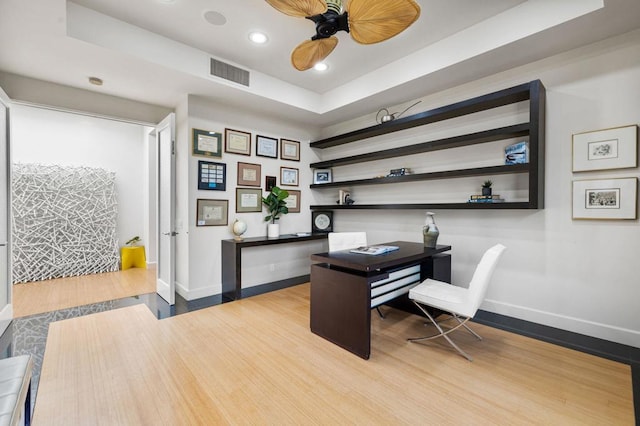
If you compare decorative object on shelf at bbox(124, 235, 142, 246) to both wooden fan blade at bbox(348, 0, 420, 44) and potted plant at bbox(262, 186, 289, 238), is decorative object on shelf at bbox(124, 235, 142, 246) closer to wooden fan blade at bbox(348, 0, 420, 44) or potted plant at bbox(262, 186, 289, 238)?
potted plant at bbox(262, 186, 289, 238)

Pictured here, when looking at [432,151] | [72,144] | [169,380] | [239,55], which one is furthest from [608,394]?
[72,144]

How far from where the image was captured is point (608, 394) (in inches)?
75.1

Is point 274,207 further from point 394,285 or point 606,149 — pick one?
point 606,149

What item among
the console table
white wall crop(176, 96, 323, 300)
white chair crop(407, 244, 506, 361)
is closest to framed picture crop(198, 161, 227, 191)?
white wall crop(176, 96, 323, 300)

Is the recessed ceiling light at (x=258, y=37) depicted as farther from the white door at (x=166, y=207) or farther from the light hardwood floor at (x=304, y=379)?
the light hardwood floor at (x=304, y=379)

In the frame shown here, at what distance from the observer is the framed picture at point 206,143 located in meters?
3.83

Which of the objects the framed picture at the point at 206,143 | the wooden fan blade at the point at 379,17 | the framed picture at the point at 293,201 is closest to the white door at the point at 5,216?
the framed picture at the point at 206,143

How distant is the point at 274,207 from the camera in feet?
14.9

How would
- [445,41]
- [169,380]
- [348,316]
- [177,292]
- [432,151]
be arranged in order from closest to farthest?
[169,380] → [348,316] → [445,41] → [432,151] → [177,292]

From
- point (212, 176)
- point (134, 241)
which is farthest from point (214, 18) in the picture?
point (134, 241)

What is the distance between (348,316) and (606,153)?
2.76 metres

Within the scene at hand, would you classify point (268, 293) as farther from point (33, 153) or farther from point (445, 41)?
point (33, 153)

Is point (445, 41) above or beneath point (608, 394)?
above

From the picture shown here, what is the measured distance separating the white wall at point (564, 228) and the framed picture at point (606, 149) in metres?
0.06
